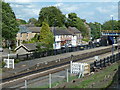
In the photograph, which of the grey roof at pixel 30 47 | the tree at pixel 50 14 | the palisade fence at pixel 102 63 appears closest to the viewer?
the palisade fence at pixel 102 63

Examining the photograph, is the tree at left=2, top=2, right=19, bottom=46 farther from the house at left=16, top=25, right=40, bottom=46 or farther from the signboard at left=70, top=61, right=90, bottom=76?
the signboard at left=70, top=61, right=90, bottom=76

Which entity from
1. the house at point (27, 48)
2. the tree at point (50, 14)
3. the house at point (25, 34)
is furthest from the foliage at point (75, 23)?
the house at point (27, 48)

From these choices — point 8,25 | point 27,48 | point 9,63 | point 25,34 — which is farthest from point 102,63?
point 25,34

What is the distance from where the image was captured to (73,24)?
98062 millimetres

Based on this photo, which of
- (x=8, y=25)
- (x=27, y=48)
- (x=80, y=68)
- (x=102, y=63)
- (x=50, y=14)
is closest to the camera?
(x=80, y=68)

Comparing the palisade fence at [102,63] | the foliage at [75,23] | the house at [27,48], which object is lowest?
the palisade fence at [102,63]

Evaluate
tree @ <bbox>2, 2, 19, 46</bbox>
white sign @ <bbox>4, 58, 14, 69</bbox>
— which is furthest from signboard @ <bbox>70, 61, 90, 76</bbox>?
tree @ <bbox>2, 2, 19, 46</bbox>

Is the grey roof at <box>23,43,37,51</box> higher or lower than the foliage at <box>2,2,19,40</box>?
lower

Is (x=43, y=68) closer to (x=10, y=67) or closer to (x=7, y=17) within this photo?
(x=10, y=67)

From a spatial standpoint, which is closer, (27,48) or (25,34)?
(27,48)

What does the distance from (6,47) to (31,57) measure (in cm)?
2699

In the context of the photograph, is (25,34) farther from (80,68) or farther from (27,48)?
(80,68)

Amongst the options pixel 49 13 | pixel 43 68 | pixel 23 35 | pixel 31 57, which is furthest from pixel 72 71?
pixel 49 13

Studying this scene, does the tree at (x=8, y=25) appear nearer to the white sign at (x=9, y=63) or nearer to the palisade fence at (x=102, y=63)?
the white sign at (x=9, y=63)
